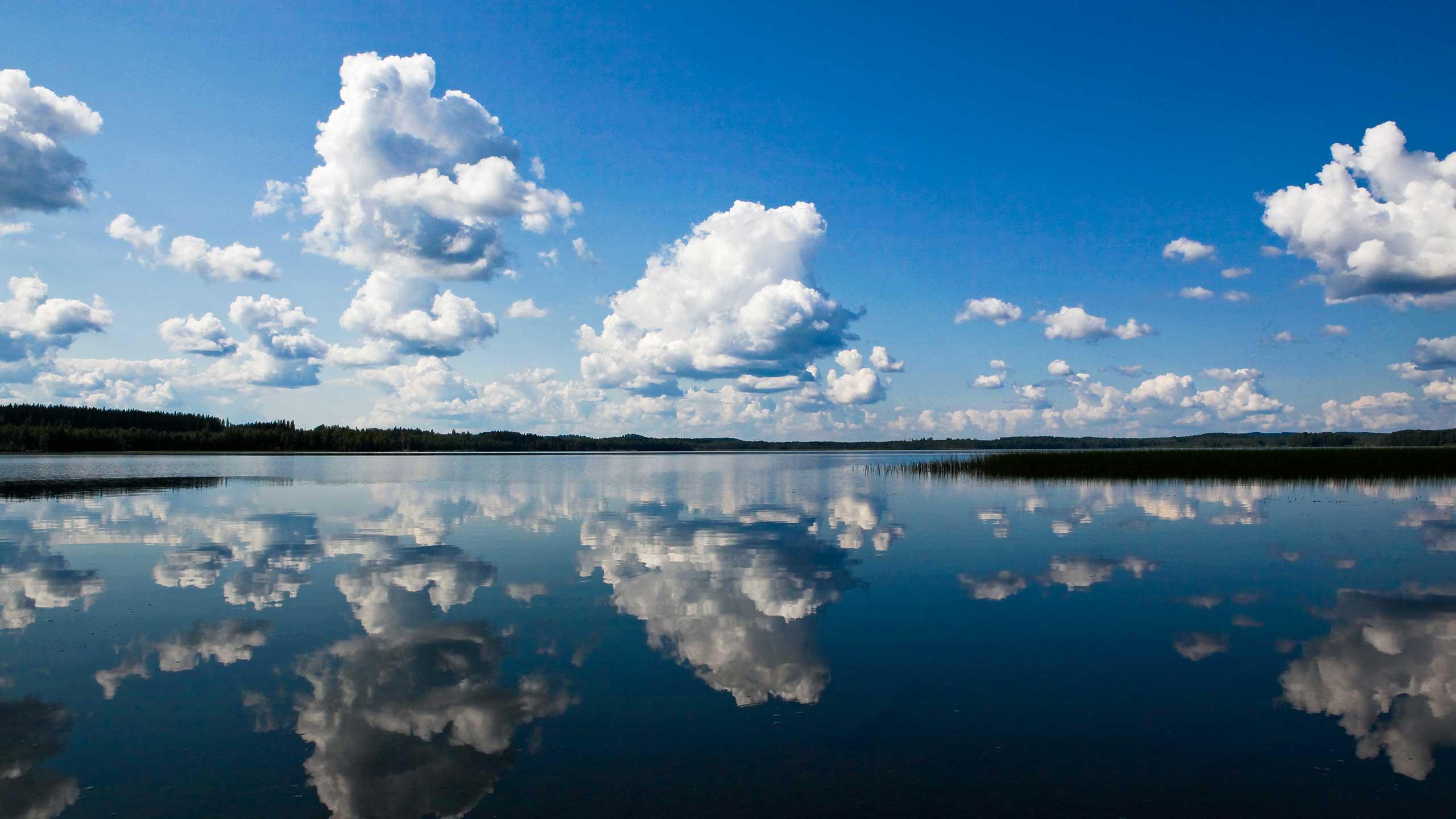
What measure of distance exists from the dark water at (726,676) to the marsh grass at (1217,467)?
34.2 meters

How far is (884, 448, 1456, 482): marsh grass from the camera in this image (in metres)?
55.6

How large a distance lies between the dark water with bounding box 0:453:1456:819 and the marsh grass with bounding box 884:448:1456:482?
34.2 metres

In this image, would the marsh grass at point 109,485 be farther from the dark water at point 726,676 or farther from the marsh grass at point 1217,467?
the marsh grass at point 1217,467

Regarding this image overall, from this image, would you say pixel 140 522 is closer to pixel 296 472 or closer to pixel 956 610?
pixel 956 610

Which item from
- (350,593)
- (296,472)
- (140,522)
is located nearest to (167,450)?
(296,472)

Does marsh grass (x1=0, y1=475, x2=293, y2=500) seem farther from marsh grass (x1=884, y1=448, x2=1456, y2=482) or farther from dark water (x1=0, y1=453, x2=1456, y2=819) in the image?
marsh grass (x1=884, y1=448, x2=1456, y2=482)

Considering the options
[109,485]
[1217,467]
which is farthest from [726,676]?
[1217,467]

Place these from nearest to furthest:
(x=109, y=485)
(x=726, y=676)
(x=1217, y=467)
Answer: (x=726, y=676), (x=109, y=485), (x=1217, y=467)

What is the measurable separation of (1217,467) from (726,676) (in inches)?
2443

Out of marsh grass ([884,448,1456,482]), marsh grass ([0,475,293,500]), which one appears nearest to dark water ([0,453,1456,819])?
marsh grass ([0,475,293,500])

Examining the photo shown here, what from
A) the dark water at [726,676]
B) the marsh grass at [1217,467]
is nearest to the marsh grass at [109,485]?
the dark water at [726,676]

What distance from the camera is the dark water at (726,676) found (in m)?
7.41

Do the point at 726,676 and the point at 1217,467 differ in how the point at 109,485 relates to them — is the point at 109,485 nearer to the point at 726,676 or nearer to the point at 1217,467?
the point at 726,676

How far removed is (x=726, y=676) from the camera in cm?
1077
